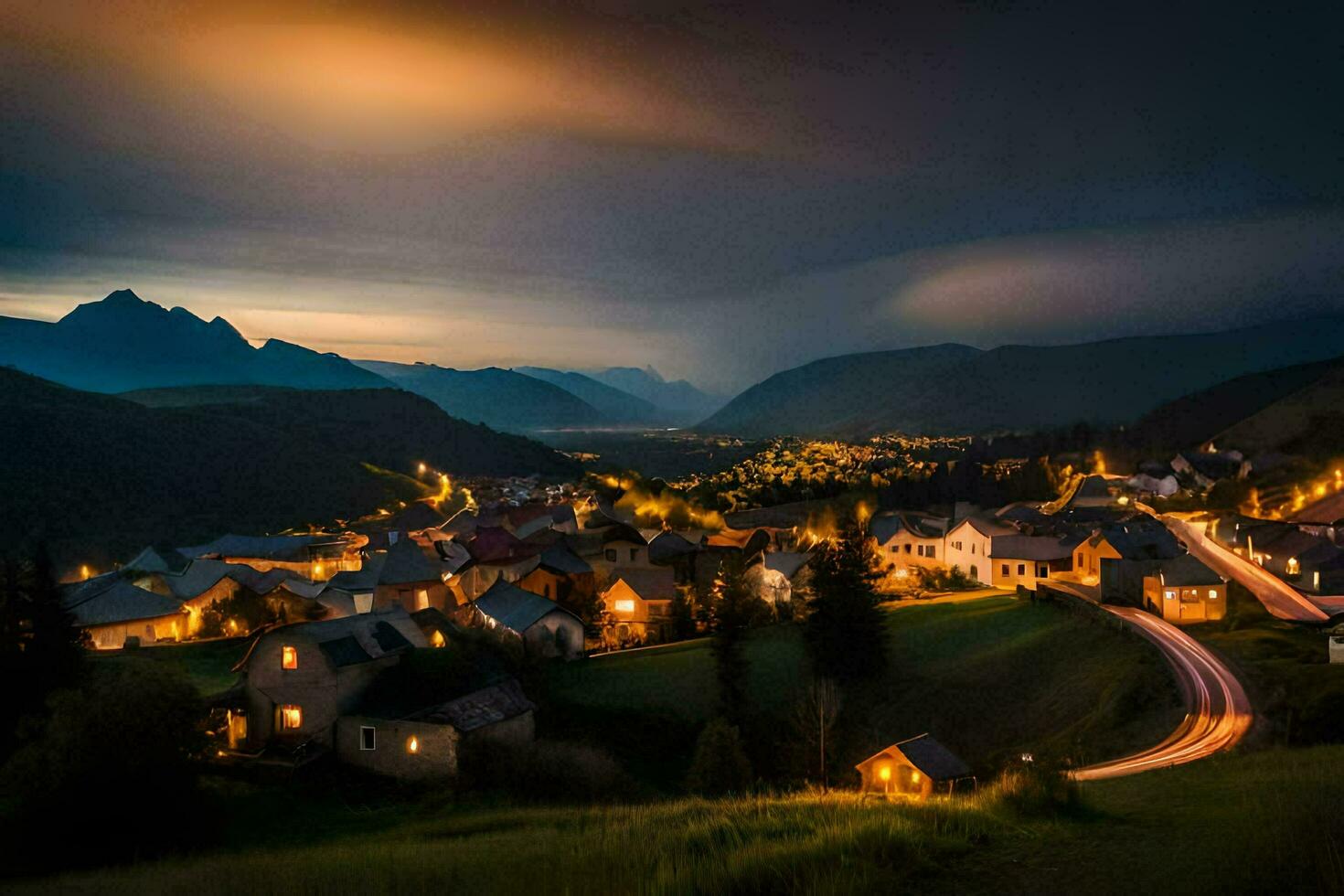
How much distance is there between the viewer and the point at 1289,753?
15.3 m

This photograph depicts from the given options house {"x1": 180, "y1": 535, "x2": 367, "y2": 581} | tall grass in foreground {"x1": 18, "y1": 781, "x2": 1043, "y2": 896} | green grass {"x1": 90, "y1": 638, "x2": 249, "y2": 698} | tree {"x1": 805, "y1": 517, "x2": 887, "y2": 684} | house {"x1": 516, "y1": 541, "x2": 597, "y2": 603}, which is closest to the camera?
tall grass in foreground {"x1": 18, "y1": 781, "x2": 1043, "y2": 896}

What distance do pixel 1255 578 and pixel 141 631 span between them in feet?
220

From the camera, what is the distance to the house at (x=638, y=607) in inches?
2041

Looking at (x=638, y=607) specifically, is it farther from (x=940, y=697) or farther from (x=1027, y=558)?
(x=1027, y=558)

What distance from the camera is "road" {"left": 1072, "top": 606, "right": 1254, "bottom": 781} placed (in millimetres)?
23484

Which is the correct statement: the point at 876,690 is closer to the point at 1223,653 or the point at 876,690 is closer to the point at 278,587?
the point at 1223,653

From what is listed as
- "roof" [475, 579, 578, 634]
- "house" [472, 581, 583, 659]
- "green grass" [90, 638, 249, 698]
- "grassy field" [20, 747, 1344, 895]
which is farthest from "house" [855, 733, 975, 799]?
"green grass" [90, 638, 249, 698]

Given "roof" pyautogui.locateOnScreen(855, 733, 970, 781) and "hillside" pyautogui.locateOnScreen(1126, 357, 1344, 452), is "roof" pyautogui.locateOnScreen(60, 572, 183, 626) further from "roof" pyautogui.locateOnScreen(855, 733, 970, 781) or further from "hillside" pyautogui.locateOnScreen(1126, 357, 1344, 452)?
"hillside" pyautogui.locateOnScreen(1126, 357, 1344, 452)

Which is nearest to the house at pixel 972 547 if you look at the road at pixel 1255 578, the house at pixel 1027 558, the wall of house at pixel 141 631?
the house at pixel 1027 558

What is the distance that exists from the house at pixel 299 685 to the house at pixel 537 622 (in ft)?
38.4

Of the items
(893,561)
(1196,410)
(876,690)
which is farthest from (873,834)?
(1196,410)

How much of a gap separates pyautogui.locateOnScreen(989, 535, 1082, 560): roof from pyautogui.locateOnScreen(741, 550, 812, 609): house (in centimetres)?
1429

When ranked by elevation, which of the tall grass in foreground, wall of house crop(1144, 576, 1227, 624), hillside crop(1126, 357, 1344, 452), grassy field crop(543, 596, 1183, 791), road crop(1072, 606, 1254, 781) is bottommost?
grassy field crop(543, 596, 1183, 791)

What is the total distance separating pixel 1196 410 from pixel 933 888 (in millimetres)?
225367
